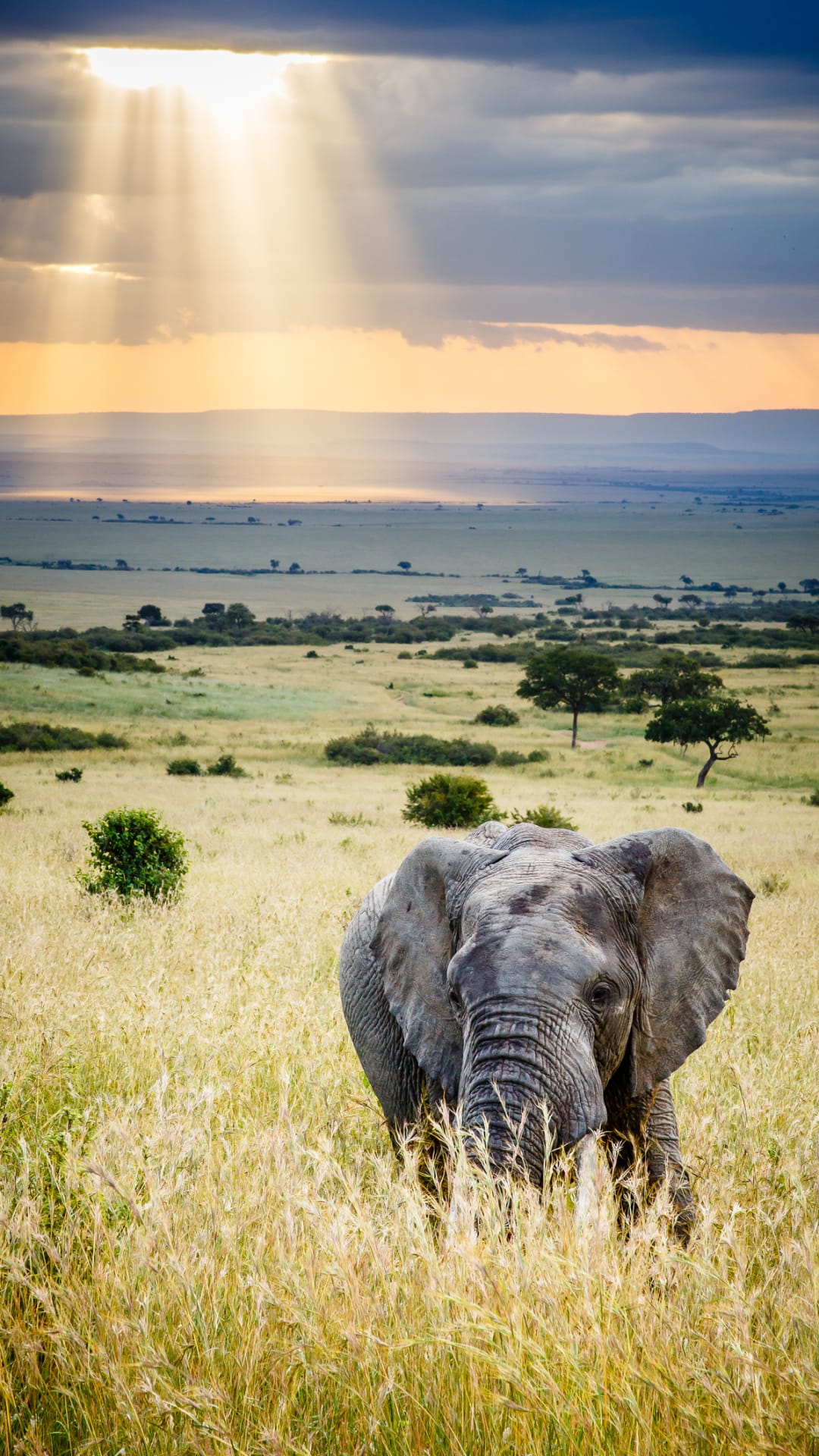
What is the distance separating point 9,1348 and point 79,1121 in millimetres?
2045

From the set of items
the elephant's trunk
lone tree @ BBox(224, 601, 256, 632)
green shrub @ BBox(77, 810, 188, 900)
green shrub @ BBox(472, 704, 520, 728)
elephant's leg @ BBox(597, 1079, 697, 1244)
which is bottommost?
green shrub @ BBox(472, 704, 520, 728)

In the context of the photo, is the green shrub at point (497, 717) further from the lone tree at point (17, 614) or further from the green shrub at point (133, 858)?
the lone tree at point (17, 614)

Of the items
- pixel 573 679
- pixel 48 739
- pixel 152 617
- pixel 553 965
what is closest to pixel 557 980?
pixel 553 965

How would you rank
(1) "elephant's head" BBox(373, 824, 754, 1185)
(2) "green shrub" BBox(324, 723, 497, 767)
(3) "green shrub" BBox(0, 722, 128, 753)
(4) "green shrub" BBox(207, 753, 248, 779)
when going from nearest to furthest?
(1) "elephant's head" BBox(373, 824, 754, 1185) → (4) "green shrub" BBox(207, 753, 248, 779) → (3) "green shrub" BBox(0, 722, 128, 753) → (2) "green shrub" BBox(324, 723, 497, 767)

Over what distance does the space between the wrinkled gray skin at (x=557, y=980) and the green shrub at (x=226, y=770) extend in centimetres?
Answer: 3626

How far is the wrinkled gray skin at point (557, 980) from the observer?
3947 mm

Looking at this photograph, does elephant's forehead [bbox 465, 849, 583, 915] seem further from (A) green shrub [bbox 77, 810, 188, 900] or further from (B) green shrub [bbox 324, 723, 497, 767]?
(B) green shrub [bbox 324, 723, 497, 767]

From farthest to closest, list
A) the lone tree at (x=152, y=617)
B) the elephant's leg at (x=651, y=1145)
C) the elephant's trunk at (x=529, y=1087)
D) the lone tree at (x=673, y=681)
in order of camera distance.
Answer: the lone tree at (x=152, y=617) → the lone tree at (x=673, y=681) → the elephant's leg at (x=651, y=1145) → the elephant's trunk at (x=529, y=1087)

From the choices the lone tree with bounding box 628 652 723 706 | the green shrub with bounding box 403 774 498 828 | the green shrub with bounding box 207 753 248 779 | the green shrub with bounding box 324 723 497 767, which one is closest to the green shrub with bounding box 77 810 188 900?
the green shrub with bounding box 403 774 498 828

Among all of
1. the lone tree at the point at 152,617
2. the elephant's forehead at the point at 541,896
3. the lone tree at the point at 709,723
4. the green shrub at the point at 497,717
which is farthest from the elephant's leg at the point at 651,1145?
the lone tree at the point at 152,617

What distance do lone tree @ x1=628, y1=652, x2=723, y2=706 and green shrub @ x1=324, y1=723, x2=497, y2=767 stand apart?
12.5m

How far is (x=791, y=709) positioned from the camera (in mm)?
63969

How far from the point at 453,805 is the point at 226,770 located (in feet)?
48.5

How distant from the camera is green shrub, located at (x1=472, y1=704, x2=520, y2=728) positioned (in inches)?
2346
